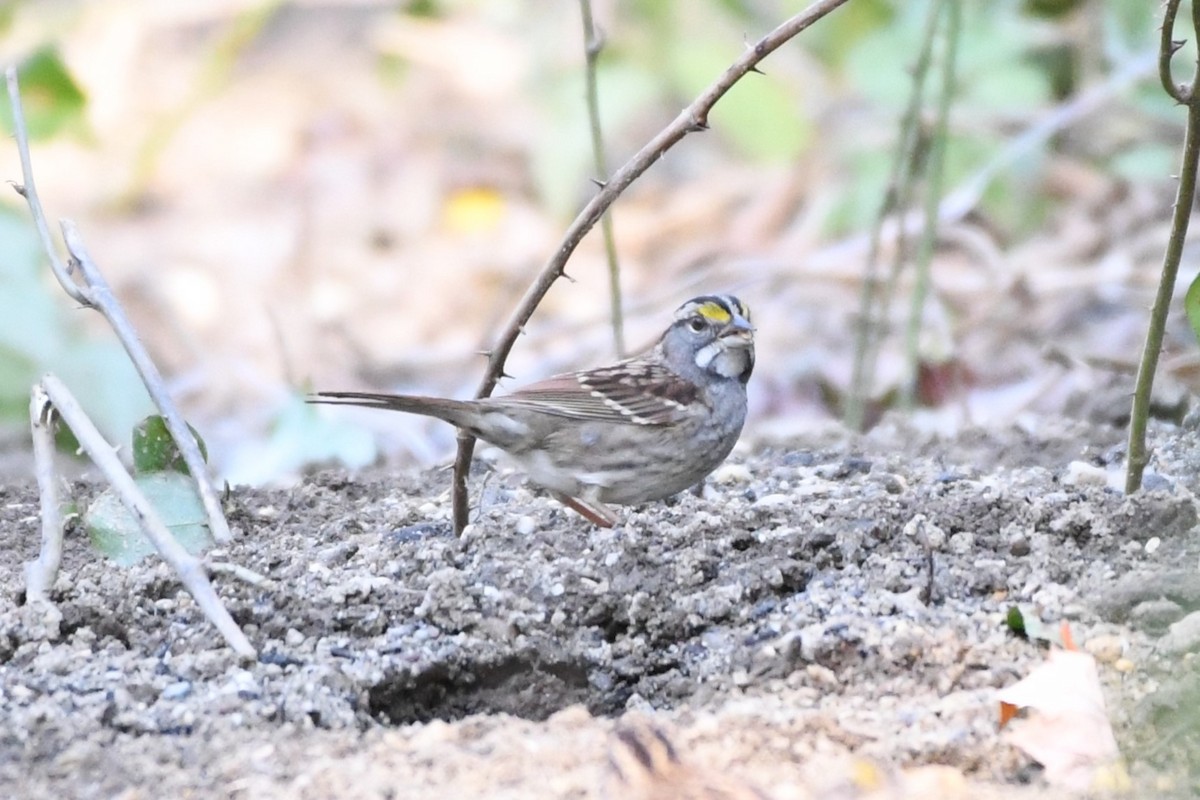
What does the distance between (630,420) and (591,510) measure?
16.5 inches

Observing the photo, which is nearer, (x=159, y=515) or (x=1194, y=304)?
(x=1194, y=304)

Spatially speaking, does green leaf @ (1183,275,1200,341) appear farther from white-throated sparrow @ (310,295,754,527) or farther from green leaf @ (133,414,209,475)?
green leaf @ (133,414,209,475)

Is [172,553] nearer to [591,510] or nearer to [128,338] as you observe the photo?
[128,338]

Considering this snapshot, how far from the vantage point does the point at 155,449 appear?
12.1ft

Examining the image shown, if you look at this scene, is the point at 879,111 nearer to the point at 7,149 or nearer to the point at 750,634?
the point at 7,149

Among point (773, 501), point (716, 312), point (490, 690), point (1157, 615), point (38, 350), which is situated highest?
point (38, 350)

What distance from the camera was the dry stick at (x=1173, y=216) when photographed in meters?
2.98

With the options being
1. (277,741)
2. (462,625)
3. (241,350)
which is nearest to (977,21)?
(241,350)

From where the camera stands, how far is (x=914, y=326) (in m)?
5.68

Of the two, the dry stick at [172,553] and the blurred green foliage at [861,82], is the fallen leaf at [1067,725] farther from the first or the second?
the blurred green foliage at [861,82]

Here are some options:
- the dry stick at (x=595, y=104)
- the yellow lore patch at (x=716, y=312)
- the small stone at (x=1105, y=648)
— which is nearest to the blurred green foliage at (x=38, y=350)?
the dry stick at (x=595, y=104)

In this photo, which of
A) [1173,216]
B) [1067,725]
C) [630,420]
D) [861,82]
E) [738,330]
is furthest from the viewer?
[861,82]

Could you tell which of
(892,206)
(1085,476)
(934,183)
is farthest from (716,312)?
(934,183)

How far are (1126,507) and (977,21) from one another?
4.66 meters
